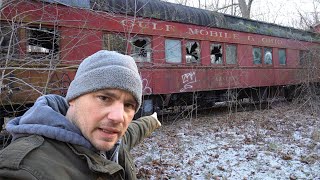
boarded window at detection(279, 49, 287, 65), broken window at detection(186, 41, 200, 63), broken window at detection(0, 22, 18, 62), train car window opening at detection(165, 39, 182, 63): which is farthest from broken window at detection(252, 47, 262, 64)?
broken window at detection(0, 22, 18, 62)

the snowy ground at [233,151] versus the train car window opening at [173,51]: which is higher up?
the train car window opening at [173,51]

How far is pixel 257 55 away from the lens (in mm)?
12500

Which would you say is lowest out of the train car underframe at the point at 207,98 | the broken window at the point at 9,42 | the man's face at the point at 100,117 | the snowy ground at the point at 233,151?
the snowy ground at the point at 233,151

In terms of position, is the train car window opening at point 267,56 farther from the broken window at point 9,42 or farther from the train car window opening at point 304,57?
the broken window at point 9,42

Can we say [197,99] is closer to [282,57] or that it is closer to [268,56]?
[268,56]

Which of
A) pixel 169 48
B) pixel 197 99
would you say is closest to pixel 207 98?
pixel 197 99

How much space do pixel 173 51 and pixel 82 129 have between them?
26.1 ft

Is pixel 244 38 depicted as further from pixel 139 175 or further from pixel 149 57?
pixel 139 175

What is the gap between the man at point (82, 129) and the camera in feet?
2.97

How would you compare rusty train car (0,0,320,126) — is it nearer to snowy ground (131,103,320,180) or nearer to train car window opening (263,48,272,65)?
train car window opening (263,48,272,65)

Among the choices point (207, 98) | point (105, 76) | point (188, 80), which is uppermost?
point (105, 76)

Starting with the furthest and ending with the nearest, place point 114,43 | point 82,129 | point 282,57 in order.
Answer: point 282,57
point 114,43
point 82,129

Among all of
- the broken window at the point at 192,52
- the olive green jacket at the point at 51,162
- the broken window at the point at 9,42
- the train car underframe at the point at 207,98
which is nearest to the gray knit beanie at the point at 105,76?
the olive green jacket at the point at 51,162

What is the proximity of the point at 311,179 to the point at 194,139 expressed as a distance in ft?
9.45
